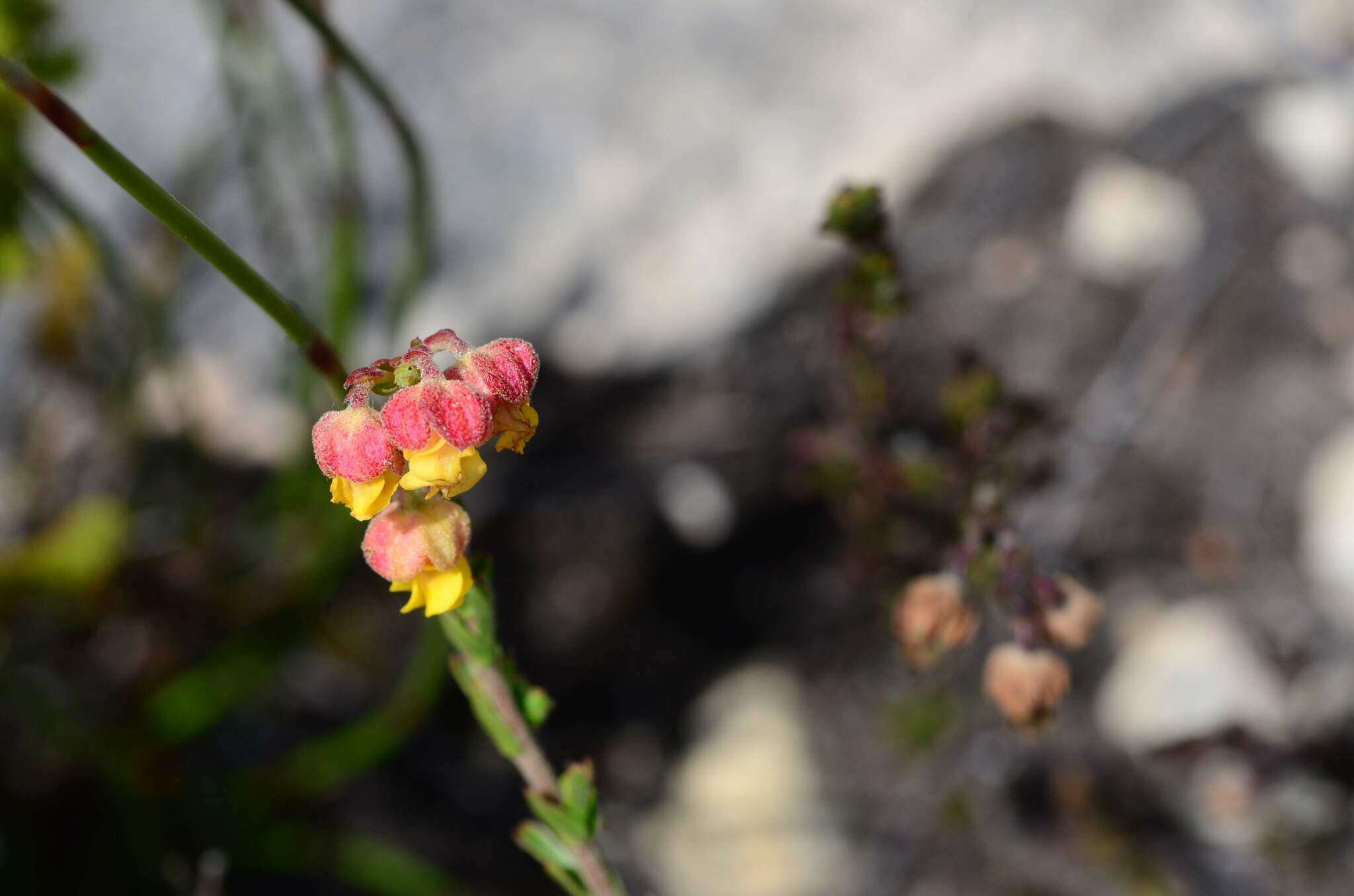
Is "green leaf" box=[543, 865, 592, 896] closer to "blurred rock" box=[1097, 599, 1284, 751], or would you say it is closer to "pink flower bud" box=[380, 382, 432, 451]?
Result: "pink flower bud" box=[380, 382, 432, 451]

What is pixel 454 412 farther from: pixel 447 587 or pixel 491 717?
pixel 491 717

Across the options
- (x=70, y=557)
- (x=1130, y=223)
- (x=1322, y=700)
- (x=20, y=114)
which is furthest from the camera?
(x=1130, y=223)

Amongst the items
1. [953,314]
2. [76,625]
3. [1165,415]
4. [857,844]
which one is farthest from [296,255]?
[1165,415]

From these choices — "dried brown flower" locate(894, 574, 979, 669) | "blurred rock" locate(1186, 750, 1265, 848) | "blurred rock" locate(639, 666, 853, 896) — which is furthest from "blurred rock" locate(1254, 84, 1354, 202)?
"dried brown flower" locate(894, 574, 979, 669)

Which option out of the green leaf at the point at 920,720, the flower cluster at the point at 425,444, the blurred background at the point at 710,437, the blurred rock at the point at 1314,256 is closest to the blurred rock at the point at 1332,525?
the blurred background at the point at 710,437

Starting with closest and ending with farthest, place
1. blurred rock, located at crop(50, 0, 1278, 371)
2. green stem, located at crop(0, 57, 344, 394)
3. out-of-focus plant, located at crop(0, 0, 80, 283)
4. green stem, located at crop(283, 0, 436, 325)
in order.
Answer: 1. green stem, located at crop(0, 57, 344, 394)
2. green stem, located at crop(283, 0, 436, 325)
3. out-of-focus plant, located at crop(0, 0, 80, 283)
4. blurred rock, located at crop(50, 0, 1278, 371)

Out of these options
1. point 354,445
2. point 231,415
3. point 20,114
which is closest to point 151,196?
point 354,445
